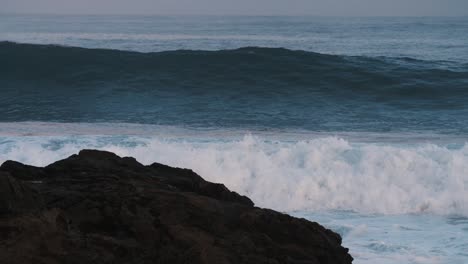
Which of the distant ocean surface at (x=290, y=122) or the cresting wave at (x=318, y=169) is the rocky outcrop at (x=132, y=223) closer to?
the distant ocean surface at (x=290, y=122)

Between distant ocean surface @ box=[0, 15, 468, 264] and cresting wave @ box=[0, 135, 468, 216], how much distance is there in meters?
0.03

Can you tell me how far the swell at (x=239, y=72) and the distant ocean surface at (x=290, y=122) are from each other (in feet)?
0.21

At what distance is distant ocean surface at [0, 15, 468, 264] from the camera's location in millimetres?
9289

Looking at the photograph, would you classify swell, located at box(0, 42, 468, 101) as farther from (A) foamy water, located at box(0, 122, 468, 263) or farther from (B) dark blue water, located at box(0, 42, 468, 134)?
(A) foamy water, located at box(0, 122, 468, 263)

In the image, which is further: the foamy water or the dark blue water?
the dark blue water

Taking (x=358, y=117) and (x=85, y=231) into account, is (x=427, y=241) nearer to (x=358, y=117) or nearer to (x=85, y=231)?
(x=85, y=231)

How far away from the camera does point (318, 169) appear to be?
35.0ft

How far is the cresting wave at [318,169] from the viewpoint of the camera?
9.55 m

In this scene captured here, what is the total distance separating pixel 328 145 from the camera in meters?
11.4

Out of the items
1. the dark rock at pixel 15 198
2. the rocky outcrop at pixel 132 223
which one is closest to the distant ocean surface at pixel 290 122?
the rocky outcrop at pixel 132 223

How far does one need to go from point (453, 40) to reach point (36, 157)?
28.1m

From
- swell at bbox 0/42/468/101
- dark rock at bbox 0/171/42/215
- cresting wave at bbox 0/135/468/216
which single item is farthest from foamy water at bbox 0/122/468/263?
swell at bbox 0/42/468/101

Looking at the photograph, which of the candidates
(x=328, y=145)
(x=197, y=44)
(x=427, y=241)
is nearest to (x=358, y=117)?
(x=328, y=145)

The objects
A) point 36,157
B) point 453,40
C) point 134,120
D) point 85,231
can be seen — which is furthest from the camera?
point 453,40
